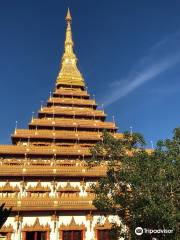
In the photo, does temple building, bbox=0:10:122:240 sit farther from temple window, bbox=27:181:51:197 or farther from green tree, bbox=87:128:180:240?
green tree, bbox=87:128:180:240

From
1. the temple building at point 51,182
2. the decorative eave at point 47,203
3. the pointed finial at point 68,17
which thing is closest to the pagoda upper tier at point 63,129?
the temple building at point 51,182

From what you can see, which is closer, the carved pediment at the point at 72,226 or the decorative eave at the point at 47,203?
the decorative eave at the point at 47,203

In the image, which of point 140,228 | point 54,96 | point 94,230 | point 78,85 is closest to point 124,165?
point 140,228

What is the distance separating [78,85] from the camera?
194ft

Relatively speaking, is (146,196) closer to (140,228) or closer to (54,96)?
(140,228)

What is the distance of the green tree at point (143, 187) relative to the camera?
23156 millimetres

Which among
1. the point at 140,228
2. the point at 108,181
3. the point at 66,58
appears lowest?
the point at 140,228

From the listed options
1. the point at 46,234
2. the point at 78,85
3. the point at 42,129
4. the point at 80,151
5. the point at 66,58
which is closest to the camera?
the point at 46,234

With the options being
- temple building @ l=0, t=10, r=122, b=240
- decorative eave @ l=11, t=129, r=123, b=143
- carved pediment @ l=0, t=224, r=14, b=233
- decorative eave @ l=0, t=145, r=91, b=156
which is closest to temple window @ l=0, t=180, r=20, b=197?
temple building @ l=0, t=10, r=122, b=240

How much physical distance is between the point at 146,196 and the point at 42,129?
25.7 meters

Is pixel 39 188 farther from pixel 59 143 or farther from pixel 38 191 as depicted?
pixel 59 143

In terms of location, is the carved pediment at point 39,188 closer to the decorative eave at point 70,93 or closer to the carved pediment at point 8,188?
the carved pediment at point 8,188

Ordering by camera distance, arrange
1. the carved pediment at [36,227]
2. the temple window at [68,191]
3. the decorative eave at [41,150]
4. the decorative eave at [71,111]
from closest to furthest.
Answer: the carved pediment at [36,227], the temple window at [68,191], the decorative eave at [41,150], the decorative eave at [71,111]

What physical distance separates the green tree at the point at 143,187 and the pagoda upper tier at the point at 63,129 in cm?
1513
